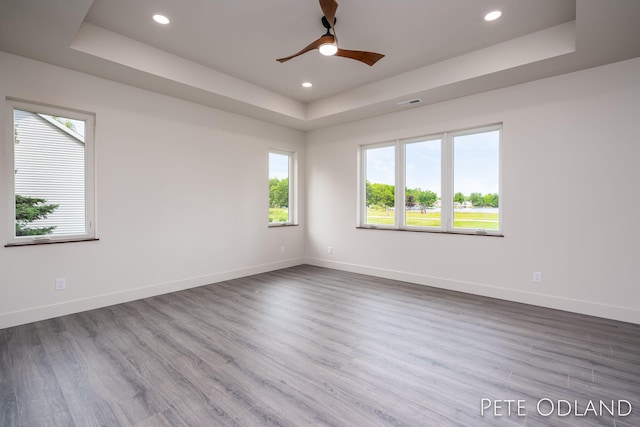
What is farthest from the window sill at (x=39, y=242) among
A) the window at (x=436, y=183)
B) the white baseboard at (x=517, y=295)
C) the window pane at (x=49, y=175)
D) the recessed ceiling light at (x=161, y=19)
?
the window at (x=436, y=183)

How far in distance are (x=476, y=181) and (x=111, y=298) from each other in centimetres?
499

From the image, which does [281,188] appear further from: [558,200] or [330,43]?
[558,200]

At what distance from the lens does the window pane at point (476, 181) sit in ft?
13.8

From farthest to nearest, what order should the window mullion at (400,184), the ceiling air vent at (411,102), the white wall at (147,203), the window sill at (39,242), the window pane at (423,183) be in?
the window mullion at (400,184)
the window pane at (423,183)
the ceiling air vent at (411,102)
the white wall at (147,203)
the window sill at (39,242)

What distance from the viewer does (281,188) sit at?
6.06m

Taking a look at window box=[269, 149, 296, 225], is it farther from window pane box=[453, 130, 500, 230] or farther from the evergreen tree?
the evergreen tree

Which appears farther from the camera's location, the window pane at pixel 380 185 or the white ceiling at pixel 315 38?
the window pane at pixel 380 185

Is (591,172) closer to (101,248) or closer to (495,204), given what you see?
(495,204)

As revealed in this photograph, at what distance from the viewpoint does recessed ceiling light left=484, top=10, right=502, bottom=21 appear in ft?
9.64

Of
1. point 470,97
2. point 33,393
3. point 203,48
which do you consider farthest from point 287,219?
point 33,393

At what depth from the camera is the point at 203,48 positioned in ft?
11.8

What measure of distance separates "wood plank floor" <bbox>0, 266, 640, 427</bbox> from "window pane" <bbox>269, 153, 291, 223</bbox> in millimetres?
2381

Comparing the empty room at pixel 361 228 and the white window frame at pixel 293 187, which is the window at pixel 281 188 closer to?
the white window frame at pixel 293 187

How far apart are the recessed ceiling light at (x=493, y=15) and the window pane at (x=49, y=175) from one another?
4532mm
